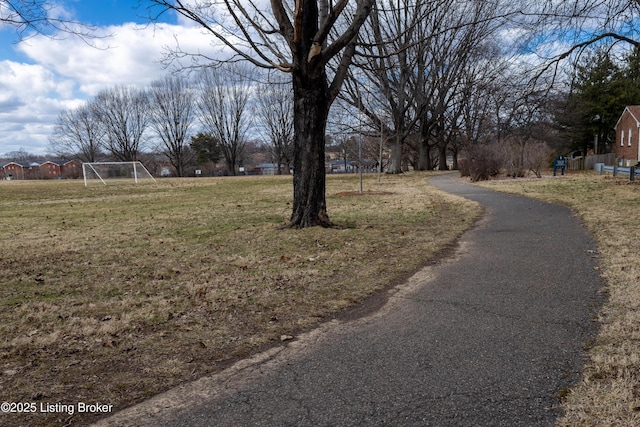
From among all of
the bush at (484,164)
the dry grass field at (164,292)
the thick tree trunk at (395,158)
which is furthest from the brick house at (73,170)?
the dry grass field at (164,292)

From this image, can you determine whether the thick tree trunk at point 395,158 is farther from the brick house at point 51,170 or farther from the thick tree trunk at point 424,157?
the brick house at point 51,170

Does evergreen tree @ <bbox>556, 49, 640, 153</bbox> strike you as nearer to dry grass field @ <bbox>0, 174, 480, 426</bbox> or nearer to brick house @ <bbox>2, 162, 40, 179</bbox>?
dry grass field @ <bbox>0, 174, 480, 426</bbox>

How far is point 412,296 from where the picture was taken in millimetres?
4535

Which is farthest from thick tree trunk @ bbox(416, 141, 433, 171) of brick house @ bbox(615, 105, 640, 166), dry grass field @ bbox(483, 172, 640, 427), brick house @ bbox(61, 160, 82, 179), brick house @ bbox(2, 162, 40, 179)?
brick house @ bbox(2, 162, 40, 179)

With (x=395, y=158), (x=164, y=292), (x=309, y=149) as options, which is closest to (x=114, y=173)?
(x=395, y=158)

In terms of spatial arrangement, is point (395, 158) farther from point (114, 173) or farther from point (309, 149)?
point (309, 149)

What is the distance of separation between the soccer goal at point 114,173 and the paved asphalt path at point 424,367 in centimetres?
3413

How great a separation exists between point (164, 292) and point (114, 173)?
1337 inches

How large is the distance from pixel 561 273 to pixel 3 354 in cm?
571

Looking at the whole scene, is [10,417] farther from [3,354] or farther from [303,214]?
[303,214]

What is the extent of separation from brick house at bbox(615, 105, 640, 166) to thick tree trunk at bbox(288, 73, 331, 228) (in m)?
31.3

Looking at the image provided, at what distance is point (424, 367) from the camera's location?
2.92 meters

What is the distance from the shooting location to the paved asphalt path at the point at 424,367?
241cm

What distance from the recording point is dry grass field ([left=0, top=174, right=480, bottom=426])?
298 centimetres
